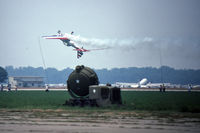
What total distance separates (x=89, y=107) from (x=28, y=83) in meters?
163

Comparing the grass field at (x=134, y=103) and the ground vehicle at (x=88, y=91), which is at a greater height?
the ground vehicle at (x=88, y=91)

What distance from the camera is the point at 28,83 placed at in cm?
19088

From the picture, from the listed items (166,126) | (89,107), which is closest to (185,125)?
(166,126)

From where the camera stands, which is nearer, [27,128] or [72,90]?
[27,128]

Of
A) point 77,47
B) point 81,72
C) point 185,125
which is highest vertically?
point 77,47

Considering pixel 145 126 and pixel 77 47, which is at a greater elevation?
pixel 77 47

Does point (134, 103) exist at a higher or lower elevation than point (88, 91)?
lower

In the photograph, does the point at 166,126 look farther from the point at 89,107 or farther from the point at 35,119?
the point at 89,107

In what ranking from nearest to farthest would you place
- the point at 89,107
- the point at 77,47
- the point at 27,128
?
the point at 27,128 → the point at 89,107 → the point at 77,47

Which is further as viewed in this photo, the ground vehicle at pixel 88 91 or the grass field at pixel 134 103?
the ground vehicle at pixel 88 91

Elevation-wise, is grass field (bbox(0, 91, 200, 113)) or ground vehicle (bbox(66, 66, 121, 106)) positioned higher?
ground vehicle (bbox(66, 66, 121, 106))

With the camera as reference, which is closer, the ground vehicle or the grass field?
the grass field

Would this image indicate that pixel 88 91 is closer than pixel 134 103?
Yes

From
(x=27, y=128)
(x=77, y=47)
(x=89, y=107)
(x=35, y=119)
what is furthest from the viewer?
(x=77, y=47)
